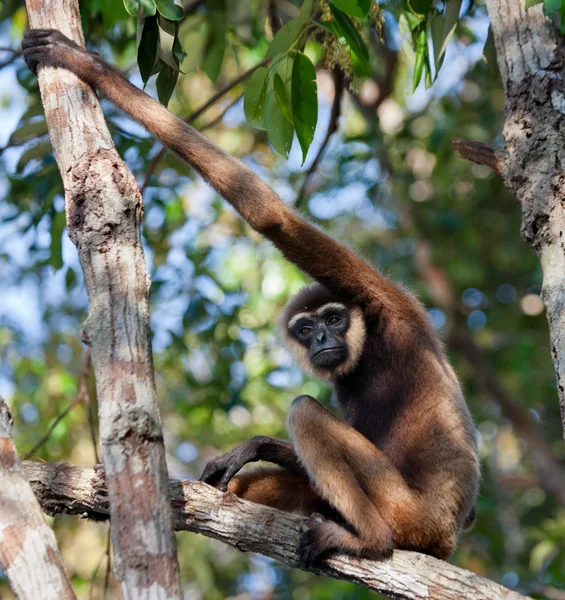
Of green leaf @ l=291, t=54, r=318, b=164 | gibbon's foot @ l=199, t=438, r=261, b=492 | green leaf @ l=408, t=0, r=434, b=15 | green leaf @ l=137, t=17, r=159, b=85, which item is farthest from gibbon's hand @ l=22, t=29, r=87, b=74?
gibbon's foot @ l=199, t=438, r=261, b=492

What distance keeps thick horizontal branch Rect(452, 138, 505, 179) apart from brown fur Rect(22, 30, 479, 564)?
1203 millimetres

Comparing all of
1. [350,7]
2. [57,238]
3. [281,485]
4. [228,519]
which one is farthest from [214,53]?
[228,519]

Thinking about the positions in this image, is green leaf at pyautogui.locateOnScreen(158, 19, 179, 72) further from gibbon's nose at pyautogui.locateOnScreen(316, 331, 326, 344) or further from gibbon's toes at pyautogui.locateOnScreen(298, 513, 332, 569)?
gibbon's toes at pyautogui.locateOnScreen(298, 513, 332, 569)

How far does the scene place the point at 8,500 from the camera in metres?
3.37

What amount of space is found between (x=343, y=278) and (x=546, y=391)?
1017 cm

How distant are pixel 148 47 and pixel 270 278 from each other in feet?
21.8

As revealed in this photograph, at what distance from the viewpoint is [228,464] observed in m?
6.04

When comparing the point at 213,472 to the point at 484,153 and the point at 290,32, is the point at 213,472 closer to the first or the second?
the point at 484,153

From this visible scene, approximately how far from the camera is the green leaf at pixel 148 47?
17.6ft

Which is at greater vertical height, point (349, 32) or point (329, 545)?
point (349, 32)

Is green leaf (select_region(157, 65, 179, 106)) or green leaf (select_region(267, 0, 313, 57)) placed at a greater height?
green leaf (select_region(267, 0, 313, 57))

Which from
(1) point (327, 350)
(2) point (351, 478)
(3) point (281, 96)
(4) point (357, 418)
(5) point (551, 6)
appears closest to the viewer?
(5) point (551, 6)

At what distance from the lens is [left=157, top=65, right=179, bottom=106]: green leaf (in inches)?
227

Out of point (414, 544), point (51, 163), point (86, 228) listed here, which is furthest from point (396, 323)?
point (51, 163)
